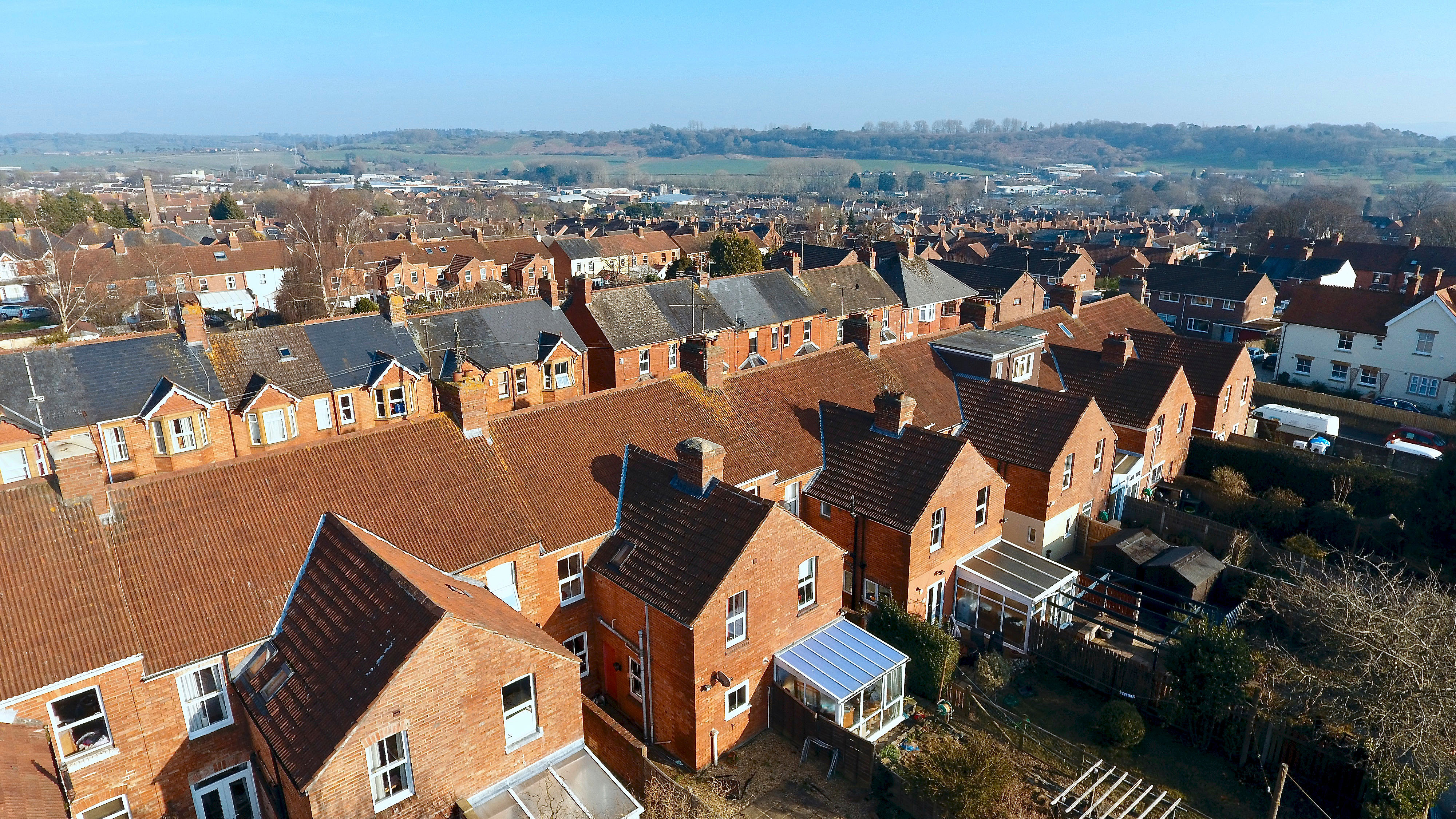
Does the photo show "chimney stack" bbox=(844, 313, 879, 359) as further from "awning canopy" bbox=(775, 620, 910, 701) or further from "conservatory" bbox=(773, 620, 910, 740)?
"conservatory" bbox=(773, 620, 910, 740)

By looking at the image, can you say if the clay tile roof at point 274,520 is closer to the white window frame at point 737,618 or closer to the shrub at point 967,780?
the white window frame at point 737,618

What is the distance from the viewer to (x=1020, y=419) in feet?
97.5

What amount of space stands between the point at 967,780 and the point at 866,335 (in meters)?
18.9

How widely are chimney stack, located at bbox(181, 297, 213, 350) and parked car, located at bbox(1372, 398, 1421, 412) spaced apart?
63.2 meters

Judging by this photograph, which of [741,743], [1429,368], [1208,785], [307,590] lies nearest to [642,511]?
[741,743]

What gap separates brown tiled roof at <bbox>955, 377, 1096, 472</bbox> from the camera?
27984 mm

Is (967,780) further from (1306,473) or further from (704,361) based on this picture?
(1306,473)

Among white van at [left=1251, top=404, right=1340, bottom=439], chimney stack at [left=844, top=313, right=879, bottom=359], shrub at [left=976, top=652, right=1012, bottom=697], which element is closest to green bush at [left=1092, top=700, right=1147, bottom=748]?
shrub at [left=976, top=652, right=1012, bottom=697]

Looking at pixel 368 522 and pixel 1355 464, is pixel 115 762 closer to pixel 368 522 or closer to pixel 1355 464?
pixel 368 522

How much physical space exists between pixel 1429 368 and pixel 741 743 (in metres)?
51.2

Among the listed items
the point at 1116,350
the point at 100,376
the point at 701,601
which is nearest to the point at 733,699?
the point at 701,601

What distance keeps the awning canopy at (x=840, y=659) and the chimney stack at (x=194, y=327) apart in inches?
1267

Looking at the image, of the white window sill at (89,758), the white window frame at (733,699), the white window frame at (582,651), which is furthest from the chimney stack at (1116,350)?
the white window sill at (89,758)

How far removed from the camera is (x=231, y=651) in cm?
1606
